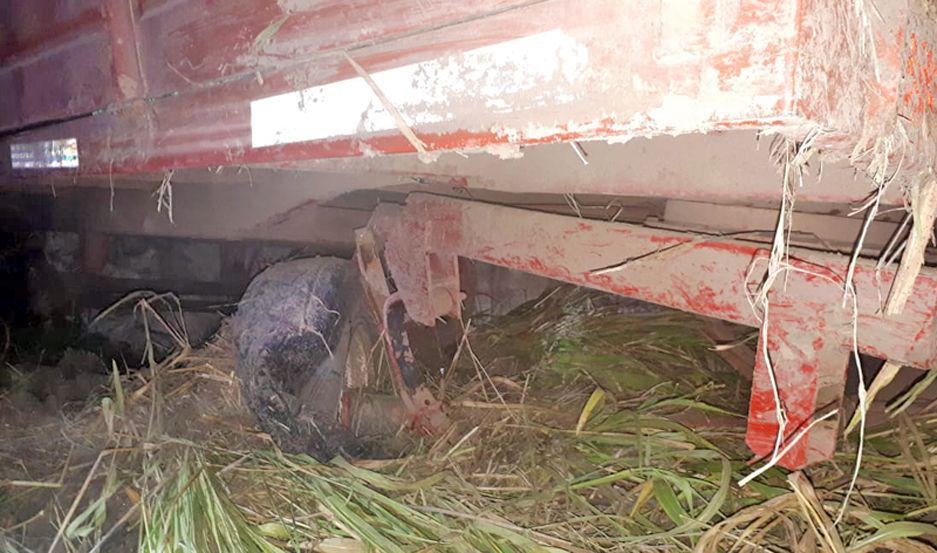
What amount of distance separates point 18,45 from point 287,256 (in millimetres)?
1697

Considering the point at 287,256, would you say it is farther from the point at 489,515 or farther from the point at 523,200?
the point at 489,515

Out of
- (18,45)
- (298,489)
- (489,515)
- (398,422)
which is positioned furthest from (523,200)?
(18,45)

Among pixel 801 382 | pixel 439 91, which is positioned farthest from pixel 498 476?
pixel 439 91

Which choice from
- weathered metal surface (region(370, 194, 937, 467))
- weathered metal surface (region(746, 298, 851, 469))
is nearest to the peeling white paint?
→ weathered metal surface (region(370, 194, 937, 467))

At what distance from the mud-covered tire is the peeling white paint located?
0.89 metres

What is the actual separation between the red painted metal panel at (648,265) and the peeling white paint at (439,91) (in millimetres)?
637

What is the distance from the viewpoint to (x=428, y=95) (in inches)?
46.0

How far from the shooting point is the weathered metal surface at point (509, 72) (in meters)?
0.77

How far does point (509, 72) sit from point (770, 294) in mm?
763

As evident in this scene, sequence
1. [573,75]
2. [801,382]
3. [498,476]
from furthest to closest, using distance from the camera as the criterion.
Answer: [498,476] → [801,382] → [573,75]

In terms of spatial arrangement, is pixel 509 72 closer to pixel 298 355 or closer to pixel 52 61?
pixel 298 355

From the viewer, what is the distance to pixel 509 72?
1025 mm

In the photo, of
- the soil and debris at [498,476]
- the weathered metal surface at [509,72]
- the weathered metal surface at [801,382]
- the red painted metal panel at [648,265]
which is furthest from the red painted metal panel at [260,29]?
the soil and debris at [498,476]

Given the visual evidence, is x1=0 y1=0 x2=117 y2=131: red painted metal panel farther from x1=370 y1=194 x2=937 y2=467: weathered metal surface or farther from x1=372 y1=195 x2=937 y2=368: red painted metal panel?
x1=370 y1=194 x2=937 y2=467: weathered metal surface
